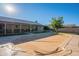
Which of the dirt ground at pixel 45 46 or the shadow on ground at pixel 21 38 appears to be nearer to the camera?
the dirt ground at pixel 45 46

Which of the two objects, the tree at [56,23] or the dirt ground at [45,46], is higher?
the tree at [56,23]

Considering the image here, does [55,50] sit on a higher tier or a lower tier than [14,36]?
lower

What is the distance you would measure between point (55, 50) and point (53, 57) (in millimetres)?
204

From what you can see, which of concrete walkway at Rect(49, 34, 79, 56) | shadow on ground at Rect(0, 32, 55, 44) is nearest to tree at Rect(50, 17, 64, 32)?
shadow on ground at Rect(0, 32, 55, 44)

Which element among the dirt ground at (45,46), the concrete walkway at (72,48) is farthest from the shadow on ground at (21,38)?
the concrete walkway at (72,48)

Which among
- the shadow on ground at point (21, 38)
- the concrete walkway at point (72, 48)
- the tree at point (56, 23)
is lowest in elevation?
the concrete walkway at point (72, 48)

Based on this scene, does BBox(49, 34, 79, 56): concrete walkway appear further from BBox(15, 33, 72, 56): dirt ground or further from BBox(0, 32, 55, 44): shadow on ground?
BBox(0, 32, 55, 44): shadow on ground

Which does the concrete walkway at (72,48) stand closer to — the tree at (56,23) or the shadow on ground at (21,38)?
the tree at (56,23)

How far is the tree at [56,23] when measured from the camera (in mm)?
4412

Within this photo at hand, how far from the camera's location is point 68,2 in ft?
13.9

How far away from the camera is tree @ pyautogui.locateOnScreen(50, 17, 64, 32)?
4.41 metres

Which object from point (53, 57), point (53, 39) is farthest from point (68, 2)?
point (53, 57)

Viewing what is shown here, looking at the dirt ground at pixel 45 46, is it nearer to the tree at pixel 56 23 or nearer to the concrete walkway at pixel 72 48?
the concrete walkway at pixel 72 48

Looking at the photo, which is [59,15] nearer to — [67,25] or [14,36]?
[67,25]
